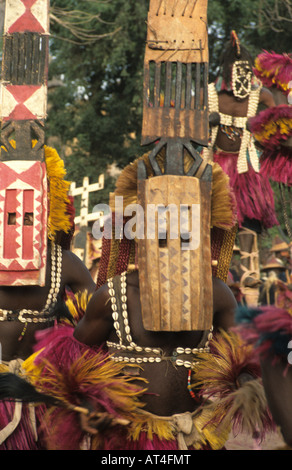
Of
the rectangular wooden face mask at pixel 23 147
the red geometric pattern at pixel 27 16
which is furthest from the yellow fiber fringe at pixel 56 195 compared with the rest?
the red geometric pattern at pixel 27 16

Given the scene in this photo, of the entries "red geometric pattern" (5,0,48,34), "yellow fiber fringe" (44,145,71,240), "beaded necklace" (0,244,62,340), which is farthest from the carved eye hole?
"red geometric pattern" (5,0,48,34)

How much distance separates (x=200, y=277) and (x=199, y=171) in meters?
0.51

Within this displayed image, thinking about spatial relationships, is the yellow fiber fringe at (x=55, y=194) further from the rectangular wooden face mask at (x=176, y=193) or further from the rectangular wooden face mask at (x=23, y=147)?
the rectangular wooden face mask at (x=176, y=193)

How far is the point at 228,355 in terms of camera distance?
3.37 m

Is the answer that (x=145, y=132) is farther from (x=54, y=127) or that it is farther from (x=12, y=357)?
(x=54, y=127)

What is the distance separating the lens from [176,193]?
334 cm

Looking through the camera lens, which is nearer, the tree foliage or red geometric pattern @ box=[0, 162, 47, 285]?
red geometric pattern @ box=[0, 162, 47, 285]

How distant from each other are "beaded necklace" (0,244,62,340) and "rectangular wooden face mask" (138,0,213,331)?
1263 millimetres

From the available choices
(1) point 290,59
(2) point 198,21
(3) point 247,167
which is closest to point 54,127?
(3) point 247,167

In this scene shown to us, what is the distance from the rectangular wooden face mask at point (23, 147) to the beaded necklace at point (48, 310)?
24 cm

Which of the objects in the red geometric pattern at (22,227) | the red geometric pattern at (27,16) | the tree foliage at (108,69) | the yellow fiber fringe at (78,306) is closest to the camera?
the yellow fiber fringe at (78,306)

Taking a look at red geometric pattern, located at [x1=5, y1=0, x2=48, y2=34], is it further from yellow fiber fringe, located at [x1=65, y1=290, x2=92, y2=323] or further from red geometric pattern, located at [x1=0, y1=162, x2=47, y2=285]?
yellow fiber fringe, located at [x1=65, y1=290, x2=92, y2=323]

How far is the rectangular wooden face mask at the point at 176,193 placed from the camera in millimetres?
3295

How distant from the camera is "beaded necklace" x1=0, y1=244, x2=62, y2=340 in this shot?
4.36 meters
